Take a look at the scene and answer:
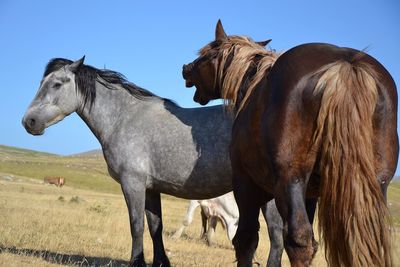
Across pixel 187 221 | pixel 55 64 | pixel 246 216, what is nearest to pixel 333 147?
pixel 246 216

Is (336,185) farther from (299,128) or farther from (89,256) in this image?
(89,256)

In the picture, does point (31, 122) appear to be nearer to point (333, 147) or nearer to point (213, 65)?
point (213, 65)

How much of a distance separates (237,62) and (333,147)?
208 centimetres

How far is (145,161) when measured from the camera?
6629 millimetres

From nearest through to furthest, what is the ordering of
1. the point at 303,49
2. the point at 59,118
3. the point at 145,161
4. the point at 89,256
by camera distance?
the point at 303,49, the point at 145,161, the point at 59,118, the point at 89,256

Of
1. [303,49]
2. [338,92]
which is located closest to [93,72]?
[303,49]

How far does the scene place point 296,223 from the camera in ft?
11.0

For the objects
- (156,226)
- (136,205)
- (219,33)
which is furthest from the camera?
(156,226)

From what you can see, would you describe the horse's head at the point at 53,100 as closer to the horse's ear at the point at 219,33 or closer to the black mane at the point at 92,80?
the black mane at the point at 92,80

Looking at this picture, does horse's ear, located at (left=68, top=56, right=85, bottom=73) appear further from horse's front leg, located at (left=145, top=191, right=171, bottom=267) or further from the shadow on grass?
A: the shadow on grass

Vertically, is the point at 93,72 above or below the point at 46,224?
above

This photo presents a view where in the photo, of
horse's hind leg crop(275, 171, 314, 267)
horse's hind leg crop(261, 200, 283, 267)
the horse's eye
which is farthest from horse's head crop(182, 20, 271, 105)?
the horse's eye

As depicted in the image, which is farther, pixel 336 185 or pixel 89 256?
pixel 89 256

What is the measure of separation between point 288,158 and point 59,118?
5.00m
